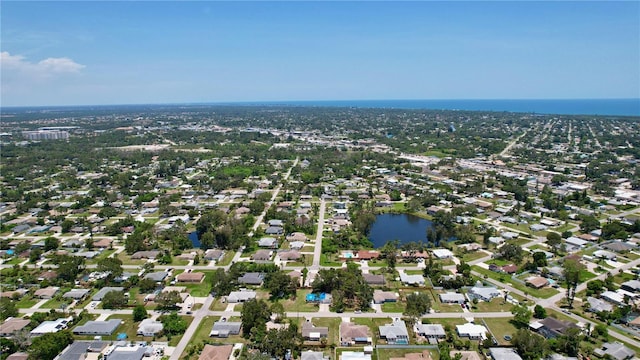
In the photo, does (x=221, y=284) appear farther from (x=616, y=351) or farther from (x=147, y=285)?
(x=616, y=351)

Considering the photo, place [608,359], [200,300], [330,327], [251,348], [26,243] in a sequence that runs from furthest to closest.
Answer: [26,243] < [200,300] < [330,327] < [251,348] < [608,359]

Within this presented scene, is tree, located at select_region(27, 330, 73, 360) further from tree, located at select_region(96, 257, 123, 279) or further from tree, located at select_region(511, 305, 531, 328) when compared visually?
tree, located at select_region(511, 305, 531, 328)

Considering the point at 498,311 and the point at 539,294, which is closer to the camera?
the point at 498,311

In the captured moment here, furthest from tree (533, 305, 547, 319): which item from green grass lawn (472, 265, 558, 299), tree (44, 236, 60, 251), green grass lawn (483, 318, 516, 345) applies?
tree (44, 236, 60, 251)

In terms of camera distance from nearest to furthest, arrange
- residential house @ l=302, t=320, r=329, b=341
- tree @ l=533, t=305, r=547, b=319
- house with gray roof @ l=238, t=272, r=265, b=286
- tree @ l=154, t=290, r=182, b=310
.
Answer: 1. residential house @ l=302, t=320, r=329, b=341
2. tree @ l=533, t=305, r=547, b=319
3. tree @ l=154, t=290, r=182, b=310
4. house with gray roof @ l=238, t=272, r=265, b=286

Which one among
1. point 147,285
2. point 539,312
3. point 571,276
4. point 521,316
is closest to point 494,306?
point 521,316

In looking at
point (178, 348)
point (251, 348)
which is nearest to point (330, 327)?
point (251, 348)

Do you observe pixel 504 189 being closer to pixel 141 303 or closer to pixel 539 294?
pixel 539 294
